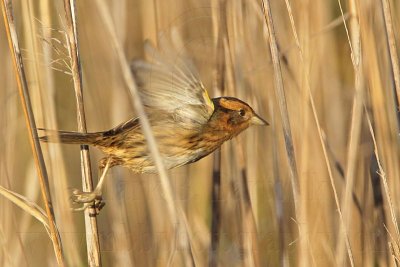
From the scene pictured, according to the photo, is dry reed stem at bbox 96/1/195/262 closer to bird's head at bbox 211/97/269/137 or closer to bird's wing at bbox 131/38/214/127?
bird's wing at bbox 131/38/214/127

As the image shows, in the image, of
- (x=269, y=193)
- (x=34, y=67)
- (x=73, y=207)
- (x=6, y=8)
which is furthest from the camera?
(x=269, y=193)

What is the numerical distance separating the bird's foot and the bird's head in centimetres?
47

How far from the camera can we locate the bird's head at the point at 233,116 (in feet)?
6.92

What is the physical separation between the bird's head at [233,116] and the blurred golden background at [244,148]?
0.13ft

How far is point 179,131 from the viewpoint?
6.82ft

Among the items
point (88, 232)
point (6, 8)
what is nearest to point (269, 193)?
point (88, 232)

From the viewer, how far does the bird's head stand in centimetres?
211

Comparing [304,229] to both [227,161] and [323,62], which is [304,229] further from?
[323,62]

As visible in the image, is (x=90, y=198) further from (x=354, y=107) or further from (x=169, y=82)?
(x=354, y=107)

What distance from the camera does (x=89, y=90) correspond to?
2.24 m

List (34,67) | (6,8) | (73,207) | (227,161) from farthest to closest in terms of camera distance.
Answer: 1. (227,161)
2. (73,207)
3. (34,67)
4. (6,8)

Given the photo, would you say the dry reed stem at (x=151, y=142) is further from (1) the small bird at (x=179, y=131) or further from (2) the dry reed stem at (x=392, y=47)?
(2) the dry reed stem at (x=392, y=47)

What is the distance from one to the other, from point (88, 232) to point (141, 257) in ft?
1.55

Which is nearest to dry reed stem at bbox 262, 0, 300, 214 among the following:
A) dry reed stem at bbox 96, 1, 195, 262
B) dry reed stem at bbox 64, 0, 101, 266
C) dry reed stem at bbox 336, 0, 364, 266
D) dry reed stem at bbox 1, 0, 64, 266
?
dry reed stem at bbox 336, 0, 364, 266
